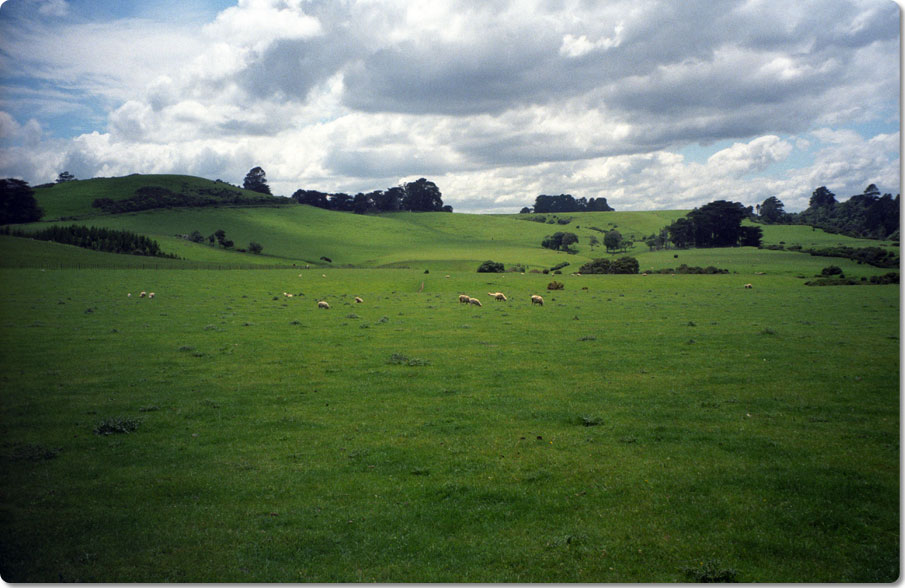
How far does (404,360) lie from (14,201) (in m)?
11.3

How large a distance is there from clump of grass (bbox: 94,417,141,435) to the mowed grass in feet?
0.69

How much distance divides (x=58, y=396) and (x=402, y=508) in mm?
10596

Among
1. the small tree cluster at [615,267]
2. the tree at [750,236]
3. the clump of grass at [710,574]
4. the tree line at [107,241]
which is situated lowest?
the clump of grass at [710,574]

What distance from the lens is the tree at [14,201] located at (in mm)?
11156

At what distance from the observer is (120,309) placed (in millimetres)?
32094

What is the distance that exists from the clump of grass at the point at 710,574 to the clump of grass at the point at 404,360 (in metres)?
12.5

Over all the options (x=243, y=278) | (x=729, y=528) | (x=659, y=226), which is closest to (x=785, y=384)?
(x=729, y=528)

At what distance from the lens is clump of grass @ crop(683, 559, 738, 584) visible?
255 inches

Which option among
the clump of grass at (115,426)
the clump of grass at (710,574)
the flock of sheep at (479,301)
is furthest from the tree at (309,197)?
the clump of grass at (710,574)

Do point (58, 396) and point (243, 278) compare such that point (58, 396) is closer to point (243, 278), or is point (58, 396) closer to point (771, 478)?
point (771, 478)

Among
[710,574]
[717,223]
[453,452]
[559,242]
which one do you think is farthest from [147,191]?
[710,574]

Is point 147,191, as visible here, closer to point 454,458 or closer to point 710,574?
point 454,458

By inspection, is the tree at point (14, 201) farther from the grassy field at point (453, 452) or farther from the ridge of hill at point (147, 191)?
the ridge of hill at point (147, 191)

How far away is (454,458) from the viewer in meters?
10.0
